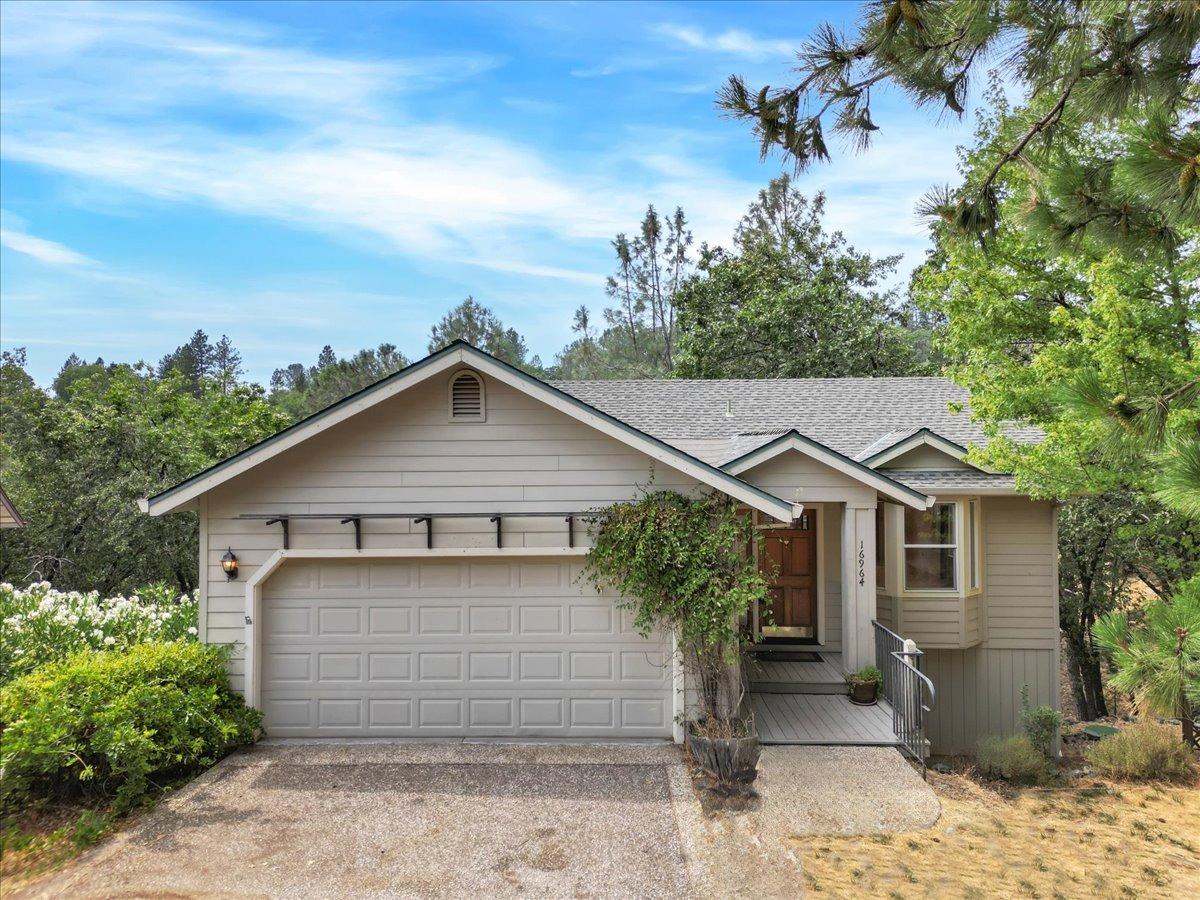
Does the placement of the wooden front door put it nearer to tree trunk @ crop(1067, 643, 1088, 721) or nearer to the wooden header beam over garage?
the wooden header beam over garage

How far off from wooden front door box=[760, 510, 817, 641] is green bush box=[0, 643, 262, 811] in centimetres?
768

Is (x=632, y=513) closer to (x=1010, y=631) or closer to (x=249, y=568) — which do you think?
(x=249, y=568)

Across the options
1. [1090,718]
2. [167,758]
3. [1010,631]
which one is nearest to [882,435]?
[1010,631]

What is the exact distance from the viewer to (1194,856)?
6.12 meters

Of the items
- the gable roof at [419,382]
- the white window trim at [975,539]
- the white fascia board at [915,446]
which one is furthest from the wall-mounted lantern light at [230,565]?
the white window trim at [975,539]

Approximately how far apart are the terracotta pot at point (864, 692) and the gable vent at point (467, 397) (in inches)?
224

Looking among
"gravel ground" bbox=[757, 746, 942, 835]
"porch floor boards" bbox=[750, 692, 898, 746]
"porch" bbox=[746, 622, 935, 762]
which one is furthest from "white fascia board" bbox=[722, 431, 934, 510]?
"gravel ground" bbox=[757, 746, 942, 835]

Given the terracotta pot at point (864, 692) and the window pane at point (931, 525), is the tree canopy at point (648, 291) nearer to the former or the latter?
A: the window pane at point (931, 525)

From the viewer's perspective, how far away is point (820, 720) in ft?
27.8

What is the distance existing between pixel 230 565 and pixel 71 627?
2254 millimetres

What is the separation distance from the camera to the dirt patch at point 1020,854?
521 cm

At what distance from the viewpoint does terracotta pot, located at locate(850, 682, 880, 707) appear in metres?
9.06

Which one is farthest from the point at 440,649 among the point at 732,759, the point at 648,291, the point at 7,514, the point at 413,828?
the point at 648,291

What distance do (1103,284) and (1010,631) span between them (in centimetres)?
583
